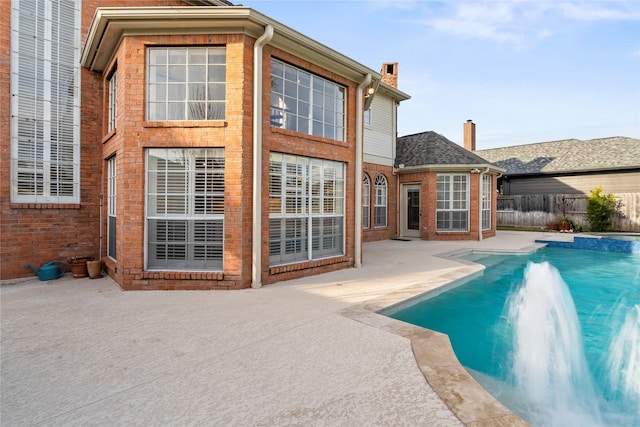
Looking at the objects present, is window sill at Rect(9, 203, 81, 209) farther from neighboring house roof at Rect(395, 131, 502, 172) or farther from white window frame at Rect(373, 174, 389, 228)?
neighboring house roof at Rect(395, 131, 502, 172)

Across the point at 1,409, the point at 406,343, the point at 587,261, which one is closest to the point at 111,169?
the point at 1,409

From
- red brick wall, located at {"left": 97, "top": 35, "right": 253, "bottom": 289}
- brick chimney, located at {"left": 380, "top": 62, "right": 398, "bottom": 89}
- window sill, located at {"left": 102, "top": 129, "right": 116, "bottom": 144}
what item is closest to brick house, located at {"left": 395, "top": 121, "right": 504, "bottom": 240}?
brick chimney, located at {"left": 380, "top": 62, "right": 398, "bottom": 89}

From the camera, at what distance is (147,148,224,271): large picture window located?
19.9 feet

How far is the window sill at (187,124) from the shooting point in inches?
234

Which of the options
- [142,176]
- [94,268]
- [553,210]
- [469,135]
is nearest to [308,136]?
[142,176]

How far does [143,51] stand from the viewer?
5.97 m

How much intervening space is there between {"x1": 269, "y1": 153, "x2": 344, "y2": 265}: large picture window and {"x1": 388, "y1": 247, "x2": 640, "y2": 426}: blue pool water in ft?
8.68

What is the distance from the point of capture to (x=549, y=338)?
4.77 metres

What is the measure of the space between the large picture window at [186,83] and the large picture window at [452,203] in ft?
35.0

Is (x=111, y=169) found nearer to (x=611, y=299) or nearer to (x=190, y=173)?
(x=190, y=173)

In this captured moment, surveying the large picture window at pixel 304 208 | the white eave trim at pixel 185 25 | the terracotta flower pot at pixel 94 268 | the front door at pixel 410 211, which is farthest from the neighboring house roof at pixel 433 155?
the terracotta flower pot at pixel 94 268

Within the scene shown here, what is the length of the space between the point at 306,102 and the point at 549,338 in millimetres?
6165

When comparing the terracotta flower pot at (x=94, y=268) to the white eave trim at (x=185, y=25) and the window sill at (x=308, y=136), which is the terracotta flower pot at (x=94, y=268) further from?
the window sill at (x=308, y=136)

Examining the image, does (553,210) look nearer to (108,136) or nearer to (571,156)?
(571,156)
